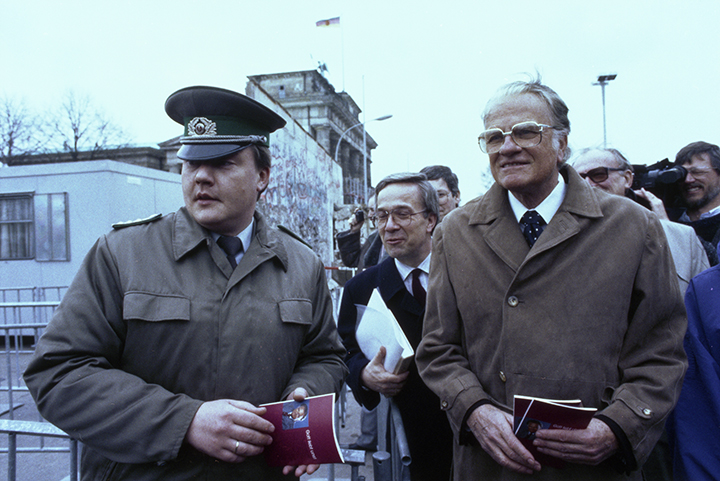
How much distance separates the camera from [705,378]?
175 centimetres

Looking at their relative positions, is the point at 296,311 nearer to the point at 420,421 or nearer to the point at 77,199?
the point at 420,421

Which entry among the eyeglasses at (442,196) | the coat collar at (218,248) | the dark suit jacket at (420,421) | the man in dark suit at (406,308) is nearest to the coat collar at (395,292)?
the man in dark suit at (406,308)

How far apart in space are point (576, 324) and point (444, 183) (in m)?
2.96

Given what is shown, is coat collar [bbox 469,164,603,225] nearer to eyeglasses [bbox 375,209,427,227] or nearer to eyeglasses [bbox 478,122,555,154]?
eyeglasses [bbox 478,122,555,154]

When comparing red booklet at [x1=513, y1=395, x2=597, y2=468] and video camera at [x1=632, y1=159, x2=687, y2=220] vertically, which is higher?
video camera at [x1=632, y1=159, x2=687, y2=220]

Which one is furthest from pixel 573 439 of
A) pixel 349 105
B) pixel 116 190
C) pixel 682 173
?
pixel 349 105

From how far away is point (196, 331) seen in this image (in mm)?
1606

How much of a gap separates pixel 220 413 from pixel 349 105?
43.2 m

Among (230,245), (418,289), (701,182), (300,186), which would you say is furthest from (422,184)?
(300,186)

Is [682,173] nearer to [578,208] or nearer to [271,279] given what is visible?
[578,208]

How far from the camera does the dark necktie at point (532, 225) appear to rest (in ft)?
5.83

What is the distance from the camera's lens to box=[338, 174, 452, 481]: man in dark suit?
229cm

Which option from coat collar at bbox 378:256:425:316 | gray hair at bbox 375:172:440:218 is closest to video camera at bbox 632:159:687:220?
gray hair at bbox 375:172:440:218

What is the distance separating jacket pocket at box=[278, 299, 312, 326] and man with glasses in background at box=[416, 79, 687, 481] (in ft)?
1.65
